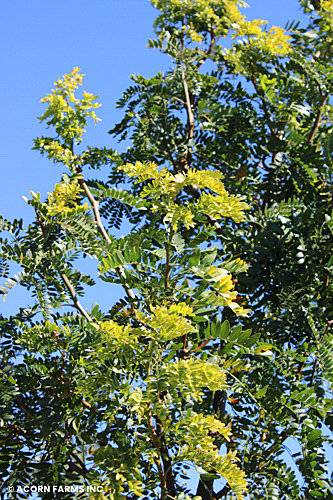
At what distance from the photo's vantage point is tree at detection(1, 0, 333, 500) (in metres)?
1.74

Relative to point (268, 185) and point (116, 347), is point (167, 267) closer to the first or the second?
point (116, 347)

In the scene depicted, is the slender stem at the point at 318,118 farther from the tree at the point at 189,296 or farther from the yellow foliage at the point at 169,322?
the yellow foliage at the point at 169,322

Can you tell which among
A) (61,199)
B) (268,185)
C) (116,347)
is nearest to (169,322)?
(116,347)

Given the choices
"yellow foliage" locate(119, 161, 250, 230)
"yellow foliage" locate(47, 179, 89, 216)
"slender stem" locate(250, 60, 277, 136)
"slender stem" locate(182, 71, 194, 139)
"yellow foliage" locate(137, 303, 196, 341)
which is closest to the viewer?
"yellow foliage" locate(137, 303, 196, 341)

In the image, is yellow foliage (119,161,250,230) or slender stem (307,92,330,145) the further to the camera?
slender stem (307,92,330,145)

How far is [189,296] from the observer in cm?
187

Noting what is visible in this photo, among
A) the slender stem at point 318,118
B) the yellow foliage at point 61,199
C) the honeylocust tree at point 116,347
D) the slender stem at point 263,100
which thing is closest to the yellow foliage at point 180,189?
the honeylocust tree at point 116,347

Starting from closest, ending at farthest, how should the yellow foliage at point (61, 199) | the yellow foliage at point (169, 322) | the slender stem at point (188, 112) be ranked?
the yellow foliage at point (169, 322) → the yellow foliage at point (61, 199) → the slender stem at point (188, 112)

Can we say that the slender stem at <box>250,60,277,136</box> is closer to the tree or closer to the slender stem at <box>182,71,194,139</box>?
the tree

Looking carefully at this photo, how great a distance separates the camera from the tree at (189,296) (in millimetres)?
1740

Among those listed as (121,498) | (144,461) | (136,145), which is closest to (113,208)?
(136,145)

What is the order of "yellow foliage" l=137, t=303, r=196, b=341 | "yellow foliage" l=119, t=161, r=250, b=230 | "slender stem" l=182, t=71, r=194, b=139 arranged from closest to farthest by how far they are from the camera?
1. "yellow foliage" l=137, t=303, r=196, b=341
2. "yellow foliage" l=119, t=161, r=250, b=230
3. "slender stem" l=182, t=71, r=194, b=139

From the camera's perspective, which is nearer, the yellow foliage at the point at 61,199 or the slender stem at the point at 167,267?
the slender stem at the point at 167,267

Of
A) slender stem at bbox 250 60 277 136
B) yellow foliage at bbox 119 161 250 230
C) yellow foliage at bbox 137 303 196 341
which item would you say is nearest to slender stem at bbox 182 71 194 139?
slender stem at bbox 250 60 277 136
